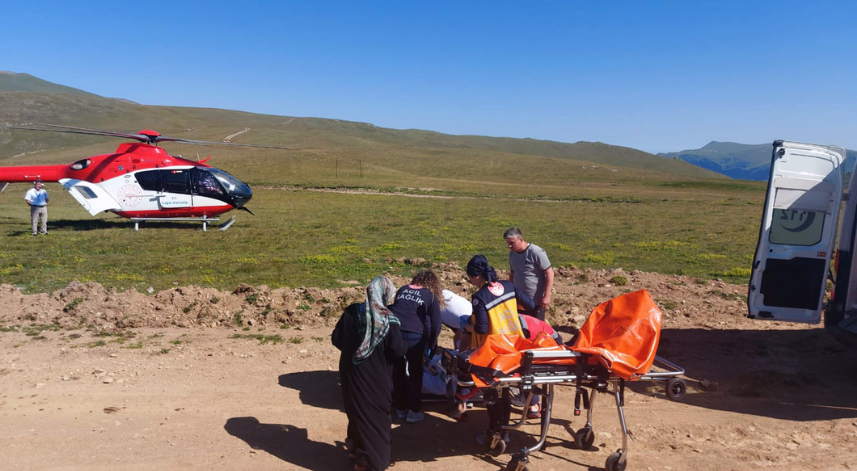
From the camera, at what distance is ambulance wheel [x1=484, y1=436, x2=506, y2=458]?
227 inches

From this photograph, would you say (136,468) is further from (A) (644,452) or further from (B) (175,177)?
(B) (175,177)

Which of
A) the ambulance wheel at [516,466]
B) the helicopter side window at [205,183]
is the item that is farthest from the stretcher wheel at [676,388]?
the helicopter side window at [205,183]

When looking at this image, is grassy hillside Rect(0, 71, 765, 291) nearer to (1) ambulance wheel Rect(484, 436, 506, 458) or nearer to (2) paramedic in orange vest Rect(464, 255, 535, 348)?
(2) paramedic in orange vest Rect(464, 255, 535, 348)

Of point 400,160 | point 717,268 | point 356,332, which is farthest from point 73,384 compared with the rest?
point 400,160

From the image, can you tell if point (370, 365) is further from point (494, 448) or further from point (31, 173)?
point (31, 173)

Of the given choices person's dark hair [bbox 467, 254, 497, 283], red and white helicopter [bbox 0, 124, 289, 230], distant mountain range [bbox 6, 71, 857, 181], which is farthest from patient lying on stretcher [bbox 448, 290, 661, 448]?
distant mountain range [bbox 6, 71, 857, 181]

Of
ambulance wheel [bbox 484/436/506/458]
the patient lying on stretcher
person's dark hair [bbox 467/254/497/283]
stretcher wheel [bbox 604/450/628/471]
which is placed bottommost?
ambulance wheel [bbox 484/436/506/458]

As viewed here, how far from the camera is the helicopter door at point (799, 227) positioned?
8.09 metres

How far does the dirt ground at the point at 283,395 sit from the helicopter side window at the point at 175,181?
37.8 ft

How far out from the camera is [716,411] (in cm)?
702

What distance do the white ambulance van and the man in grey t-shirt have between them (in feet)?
9.65

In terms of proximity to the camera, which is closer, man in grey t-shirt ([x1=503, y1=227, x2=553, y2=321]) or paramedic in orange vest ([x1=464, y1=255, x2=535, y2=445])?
paramedic in orange vest ([x1=464, y1=255, x2=535, y2=445])

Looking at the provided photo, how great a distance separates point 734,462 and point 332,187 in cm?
4672

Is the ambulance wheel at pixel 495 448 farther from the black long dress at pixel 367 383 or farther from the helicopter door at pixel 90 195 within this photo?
the helicopter door at pixel 90 195
